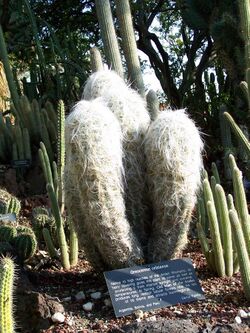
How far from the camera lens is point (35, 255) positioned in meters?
4.85

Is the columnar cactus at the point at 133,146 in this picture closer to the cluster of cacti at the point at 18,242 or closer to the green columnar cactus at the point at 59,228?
the green columnar cactus at the point at 59,228

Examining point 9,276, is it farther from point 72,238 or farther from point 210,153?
point 210,153

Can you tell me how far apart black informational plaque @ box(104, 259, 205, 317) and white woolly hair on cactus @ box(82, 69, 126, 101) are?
1.44 m

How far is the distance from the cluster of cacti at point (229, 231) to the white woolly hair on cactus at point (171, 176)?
162mm

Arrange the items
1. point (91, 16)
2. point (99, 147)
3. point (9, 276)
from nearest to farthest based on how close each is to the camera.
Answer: point (9, 276) → point (99, 147) → point (91, 16)

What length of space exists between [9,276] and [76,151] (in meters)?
1.19

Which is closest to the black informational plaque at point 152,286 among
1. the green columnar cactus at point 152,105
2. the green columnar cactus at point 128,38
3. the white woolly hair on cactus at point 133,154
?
the white woolly hair on cactus at point 133,154

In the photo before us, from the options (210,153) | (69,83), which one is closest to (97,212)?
(210,153)

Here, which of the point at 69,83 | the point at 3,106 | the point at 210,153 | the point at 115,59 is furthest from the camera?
the point at 3,106

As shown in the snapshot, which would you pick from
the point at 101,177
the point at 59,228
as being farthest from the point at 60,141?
the point at 101,177

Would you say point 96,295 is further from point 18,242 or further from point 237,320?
point 237,320

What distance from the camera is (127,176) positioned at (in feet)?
13.6

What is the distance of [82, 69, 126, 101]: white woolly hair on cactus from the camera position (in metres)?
4.33

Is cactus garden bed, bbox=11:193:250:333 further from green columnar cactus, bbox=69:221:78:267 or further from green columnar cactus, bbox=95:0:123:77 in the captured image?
green columnar cactus, bbox=95:0:123:77
